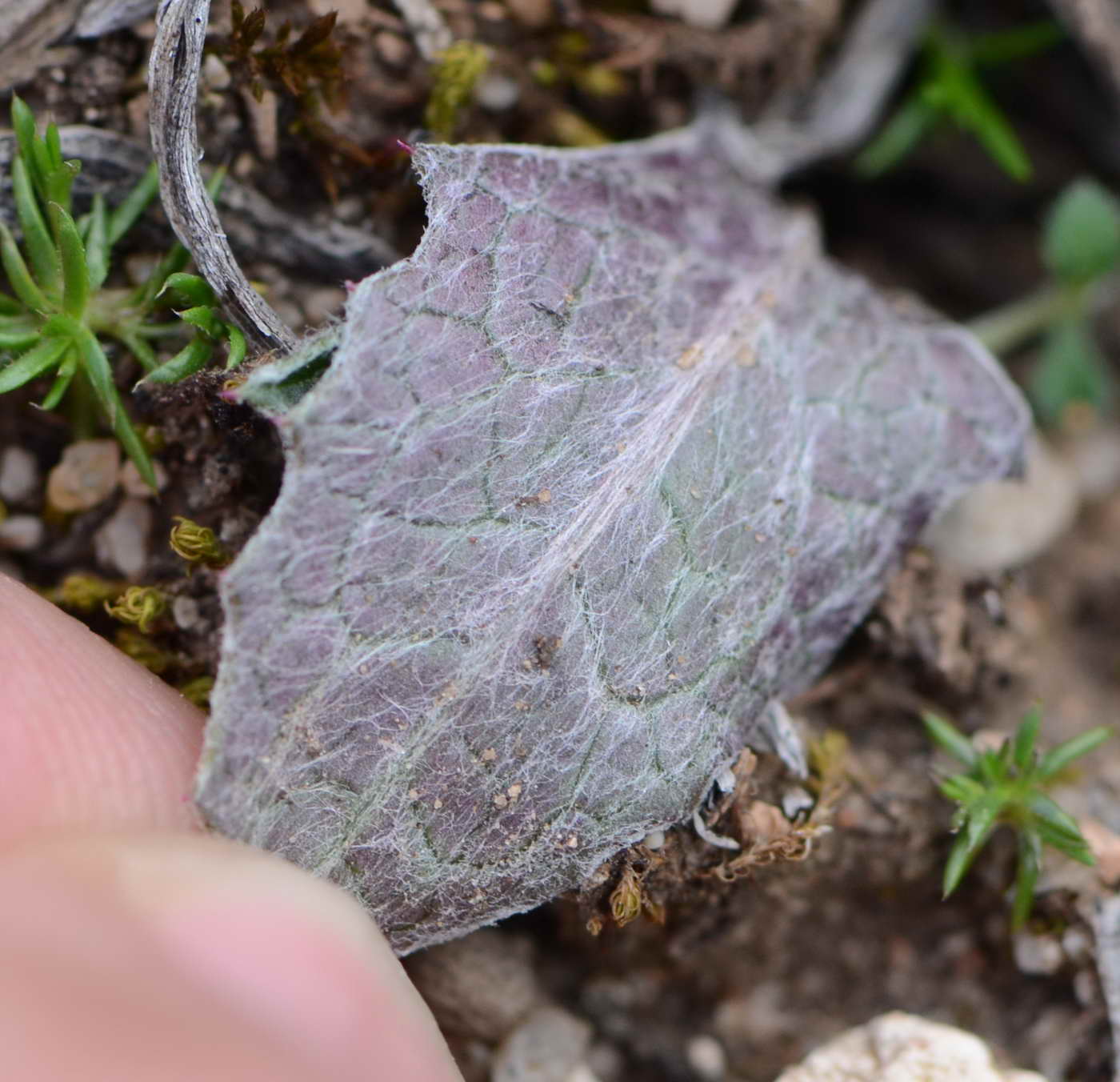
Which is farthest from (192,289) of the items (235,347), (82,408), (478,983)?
(478,983)

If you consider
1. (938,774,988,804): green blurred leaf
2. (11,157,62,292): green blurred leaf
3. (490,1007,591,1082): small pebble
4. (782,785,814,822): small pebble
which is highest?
(11,157,62,292): green blurred leaf

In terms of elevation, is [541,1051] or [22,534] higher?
[22,534]

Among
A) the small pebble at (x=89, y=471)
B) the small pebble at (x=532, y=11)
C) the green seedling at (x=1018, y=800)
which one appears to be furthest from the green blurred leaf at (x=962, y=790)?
the small pebble at (x=532, y=11)

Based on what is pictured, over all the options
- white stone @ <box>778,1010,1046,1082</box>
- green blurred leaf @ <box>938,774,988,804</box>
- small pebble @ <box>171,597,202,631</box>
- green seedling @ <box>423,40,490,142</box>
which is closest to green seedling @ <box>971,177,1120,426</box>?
green blurred leaf @ <box>938,774,988,804</box>

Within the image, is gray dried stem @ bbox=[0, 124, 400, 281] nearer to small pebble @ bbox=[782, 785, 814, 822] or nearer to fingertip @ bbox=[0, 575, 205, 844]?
fingertip @ bbox=[0, 575, 205, 844]

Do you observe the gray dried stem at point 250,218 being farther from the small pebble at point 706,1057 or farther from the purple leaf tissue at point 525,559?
the small pebble at point 706,1057

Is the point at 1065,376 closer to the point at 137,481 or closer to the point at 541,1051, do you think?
the point at 541,1051
